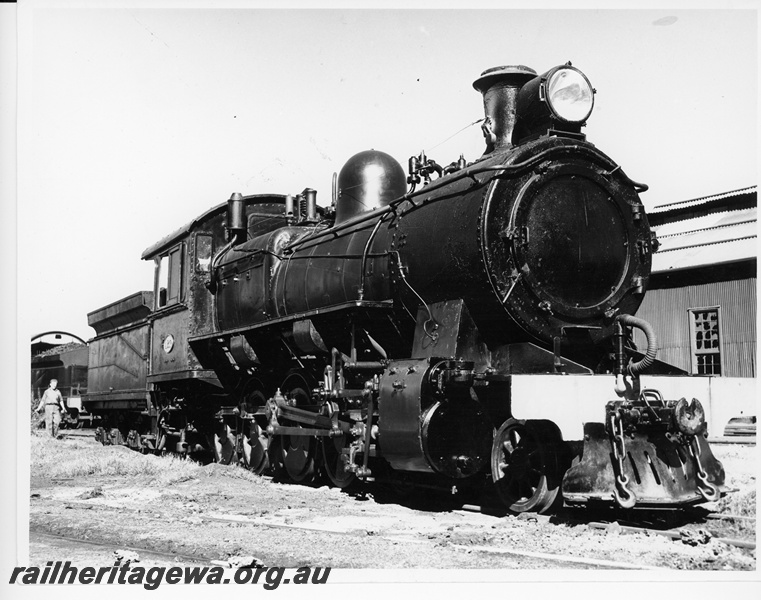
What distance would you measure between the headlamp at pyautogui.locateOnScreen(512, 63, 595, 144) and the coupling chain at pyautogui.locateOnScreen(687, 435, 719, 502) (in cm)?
257

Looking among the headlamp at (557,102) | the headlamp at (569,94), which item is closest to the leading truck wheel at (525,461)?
the headlamp at (557,102)

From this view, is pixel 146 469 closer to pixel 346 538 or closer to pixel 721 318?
pixel 346 538

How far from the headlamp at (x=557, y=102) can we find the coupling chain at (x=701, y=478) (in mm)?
2572

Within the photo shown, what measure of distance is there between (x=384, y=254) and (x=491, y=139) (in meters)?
1.34

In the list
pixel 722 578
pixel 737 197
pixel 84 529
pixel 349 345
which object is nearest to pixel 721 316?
pixel 737 197

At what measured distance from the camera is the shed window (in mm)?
13008

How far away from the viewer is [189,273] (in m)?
10.3

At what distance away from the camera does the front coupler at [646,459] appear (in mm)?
4969

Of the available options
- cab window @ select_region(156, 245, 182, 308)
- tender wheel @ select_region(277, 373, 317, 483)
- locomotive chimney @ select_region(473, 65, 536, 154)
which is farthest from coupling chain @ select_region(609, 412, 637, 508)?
cab window @ select_region(156, 245, 182, 308)

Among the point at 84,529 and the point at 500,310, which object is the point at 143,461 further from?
the point at 500,310

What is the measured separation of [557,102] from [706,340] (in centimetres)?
879

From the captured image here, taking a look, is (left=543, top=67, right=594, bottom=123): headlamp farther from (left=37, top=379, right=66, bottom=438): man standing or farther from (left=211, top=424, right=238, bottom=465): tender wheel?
(left=37, top=379, right=66, bottom=438): man standing

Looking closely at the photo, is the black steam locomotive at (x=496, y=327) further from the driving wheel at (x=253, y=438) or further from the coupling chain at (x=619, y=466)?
the driving wheel at (x=253, y=438)

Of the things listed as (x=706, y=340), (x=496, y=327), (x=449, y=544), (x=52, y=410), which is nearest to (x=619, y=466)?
(x=449, y=544)
